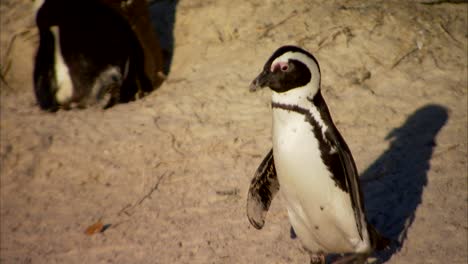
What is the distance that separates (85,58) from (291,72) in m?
2.27

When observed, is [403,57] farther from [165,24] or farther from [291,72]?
[291,72]

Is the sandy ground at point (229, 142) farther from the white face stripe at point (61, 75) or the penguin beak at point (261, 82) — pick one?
the penguin beak at point (261, 82)

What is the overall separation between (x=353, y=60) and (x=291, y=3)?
0.73 m

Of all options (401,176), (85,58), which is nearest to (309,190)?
(401,176)

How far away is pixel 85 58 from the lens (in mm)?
4461

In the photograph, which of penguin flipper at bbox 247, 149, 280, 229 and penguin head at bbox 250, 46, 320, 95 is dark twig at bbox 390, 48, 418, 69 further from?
penguin head at bbox 250, 46, 320, 95

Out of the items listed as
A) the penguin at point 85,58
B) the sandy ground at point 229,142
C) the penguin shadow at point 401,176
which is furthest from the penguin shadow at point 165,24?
the penguin shadow at point 401,176

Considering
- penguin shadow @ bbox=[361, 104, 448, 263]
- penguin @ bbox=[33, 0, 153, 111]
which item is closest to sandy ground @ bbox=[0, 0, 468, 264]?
penguin shadow @ bbox=[361, 104, 448, 263]

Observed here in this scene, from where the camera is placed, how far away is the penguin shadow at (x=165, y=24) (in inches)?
194

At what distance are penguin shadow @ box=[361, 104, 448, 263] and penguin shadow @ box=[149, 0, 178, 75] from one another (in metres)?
1.84

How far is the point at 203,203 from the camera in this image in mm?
3553

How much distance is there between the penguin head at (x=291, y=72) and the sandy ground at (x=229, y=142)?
36.0 inches

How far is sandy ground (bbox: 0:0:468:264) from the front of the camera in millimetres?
3305

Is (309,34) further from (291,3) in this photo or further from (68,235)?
(68,235)
